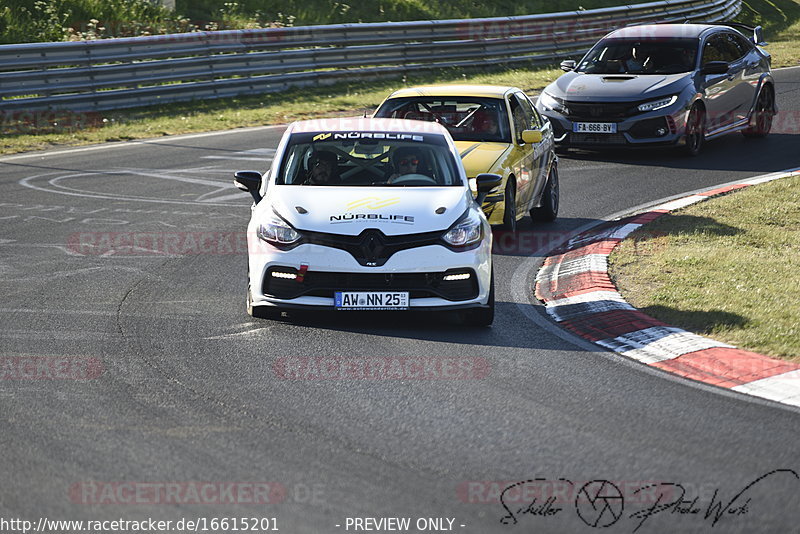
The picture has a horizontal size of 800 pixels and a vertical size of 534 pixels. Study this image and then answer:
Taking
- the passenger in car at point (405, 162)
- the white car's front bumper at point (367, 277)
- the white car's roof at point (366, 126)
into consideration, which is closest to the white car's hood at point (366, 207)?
the white car's front bumper at point (367, 277)

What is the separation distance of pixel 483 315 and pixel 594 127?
8832mm

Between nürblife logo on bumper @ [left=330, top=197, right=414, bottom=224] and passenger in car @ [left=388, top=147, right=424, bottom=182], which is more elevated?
passenger in car @ [left=388, top=147, right=424, bottom=182]

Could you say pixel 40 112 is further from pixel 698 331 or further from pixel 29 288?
pixel 698 331

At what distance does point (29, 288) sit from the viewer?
31.3 ft

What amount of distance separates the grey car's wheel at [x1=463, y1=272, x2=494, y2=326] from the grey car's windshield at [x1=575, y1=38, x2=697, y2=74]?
9926 millimetres

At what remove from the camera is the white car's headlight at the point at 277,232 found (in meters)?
8.44

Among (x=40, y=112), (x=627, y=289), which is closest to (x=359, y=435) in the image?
(x=627, y=289)

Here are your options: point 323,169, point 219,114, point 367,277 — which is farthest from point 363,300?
point 219,114

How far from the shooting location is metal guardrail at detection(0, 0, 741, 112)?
1969 cm

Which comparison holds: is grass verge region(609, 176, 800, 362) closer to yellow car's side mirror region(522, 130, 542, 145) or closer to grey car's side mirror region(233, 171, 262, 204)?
yellow car's side mirror region(522, 130, 542, 145)

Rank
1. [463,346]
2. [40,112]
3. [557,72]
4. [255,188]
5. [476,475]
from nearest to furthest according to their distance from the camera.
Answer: [476,475], [463,346], [255,188], [40,112], [557,72]

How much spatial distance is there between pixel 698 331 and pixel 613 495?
327 cm

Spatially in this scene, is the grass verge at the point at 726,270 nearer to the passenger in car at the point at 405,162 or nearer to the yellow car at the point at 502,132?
the yellow car at the point at 502,132

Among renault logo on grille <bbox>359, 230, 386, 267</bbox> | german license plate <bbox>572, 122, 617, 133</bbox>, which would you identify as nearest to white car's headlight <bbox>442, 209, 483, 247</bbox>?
renault logo on grille <bbox>359, 230, 386, 267</bbox>
